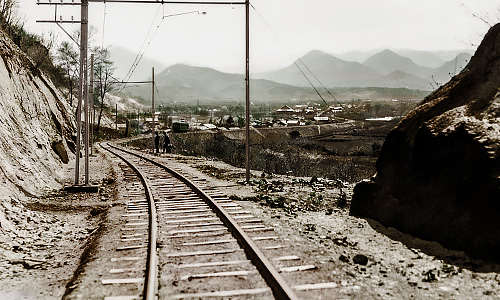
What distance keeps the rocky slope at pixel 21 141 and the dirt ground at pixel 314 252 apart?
0.66m

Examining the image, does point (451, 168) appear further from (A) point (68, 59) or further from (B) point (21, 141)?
(A) point (68, 59)

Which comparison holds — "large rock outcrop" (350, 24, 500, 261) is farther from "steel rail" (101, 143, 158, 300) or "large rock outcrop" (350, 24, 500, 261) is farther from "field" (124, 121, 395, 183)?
"field" (124, 121, 395, 183)

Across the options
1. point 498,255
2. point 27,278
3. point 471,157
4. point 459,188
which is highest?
point 471,157

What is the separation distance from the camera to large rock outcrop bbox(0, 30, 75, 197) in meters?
11.6

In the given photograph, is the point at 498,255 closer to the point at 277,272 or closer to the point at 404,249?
the point at 404,249

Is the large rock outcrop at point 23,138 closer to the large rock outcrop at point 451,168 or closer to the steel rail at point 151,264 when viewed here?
the steel rail at point 151,264

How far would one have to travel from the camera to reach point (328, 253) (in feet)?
22.7

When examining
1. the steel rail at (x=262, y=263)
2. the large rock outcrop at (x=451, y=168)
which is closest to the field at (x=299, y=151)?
the large rock outcrop at (x=451, y=168)

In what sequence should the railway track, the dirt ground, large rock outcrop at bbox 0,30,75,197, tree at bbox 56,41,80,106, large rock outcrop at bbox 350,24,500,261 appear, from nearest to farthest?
the railway track, the dirt ground, large rock outcrop at bbox 350,24,500,261, large rock outcrop at bbox 0,30,75,197, tree at bbox 56,41,80,106

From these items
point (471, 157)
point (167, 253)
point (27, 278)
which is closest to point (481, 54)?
point (471, 157)

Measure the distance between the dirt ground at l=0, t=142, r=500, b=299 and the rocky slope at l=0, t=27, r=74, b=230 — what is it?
660mm

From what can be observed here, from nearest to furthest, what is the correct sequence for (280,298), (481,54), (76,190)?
(280,298) → (481,54) → (76,190)

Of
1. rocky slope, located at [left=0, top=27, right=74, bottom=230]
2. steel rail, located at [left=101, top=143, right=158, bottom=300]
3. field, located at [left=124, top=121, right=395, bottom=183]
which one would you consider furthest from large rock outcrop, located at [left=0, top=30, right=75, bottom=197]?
field, located at [left=124, top=121, right=395, bottom=183]

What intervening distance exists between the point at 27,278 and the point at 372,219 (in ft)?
21.6
